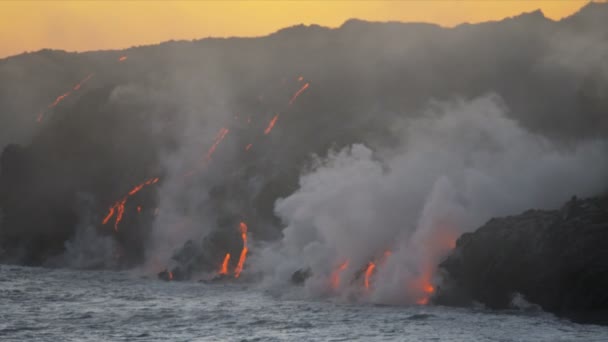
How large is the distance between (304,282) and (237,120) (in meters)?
67.7

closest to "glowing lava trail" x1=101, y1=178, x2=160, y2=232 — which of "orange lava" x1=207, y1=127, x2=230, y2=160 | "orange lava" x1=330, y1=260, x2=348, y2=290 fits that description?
"orange lava" x1=207, y1=127, x2=230, y2=160

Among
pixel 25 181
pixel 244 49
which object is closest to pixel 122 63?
pixel 244 49

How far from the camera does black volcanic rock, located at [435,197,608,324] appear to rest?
51.1m

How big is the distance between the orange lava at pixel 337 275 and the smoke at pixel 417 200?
404 mm

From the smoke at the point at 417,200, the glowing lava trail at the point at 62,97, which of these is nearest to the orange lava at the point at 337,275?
the smoke at the point at 417,200

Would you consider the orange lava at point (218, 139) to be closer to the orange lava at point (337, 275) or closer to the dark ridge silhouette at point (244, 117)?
the dark ridge silhouette at point (244, 117)

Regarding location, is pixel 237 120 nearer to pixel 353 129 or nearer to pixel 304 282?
pixel 353 129

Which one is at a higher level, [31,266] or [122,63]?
[122,63]

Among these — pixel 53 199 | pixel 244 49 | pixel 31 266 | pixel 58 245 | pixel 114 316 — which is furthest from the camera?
pixel 244 49

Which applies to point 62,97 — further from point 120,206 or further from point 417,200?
point 417,200

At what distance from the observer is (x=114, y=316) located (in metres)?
57.2

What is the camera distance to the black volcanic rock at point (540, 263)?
51125 millimetres

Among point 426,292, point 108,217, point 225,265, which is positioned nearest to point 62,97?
point 108,217

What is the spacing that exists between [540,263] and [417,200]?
60.1 ft
